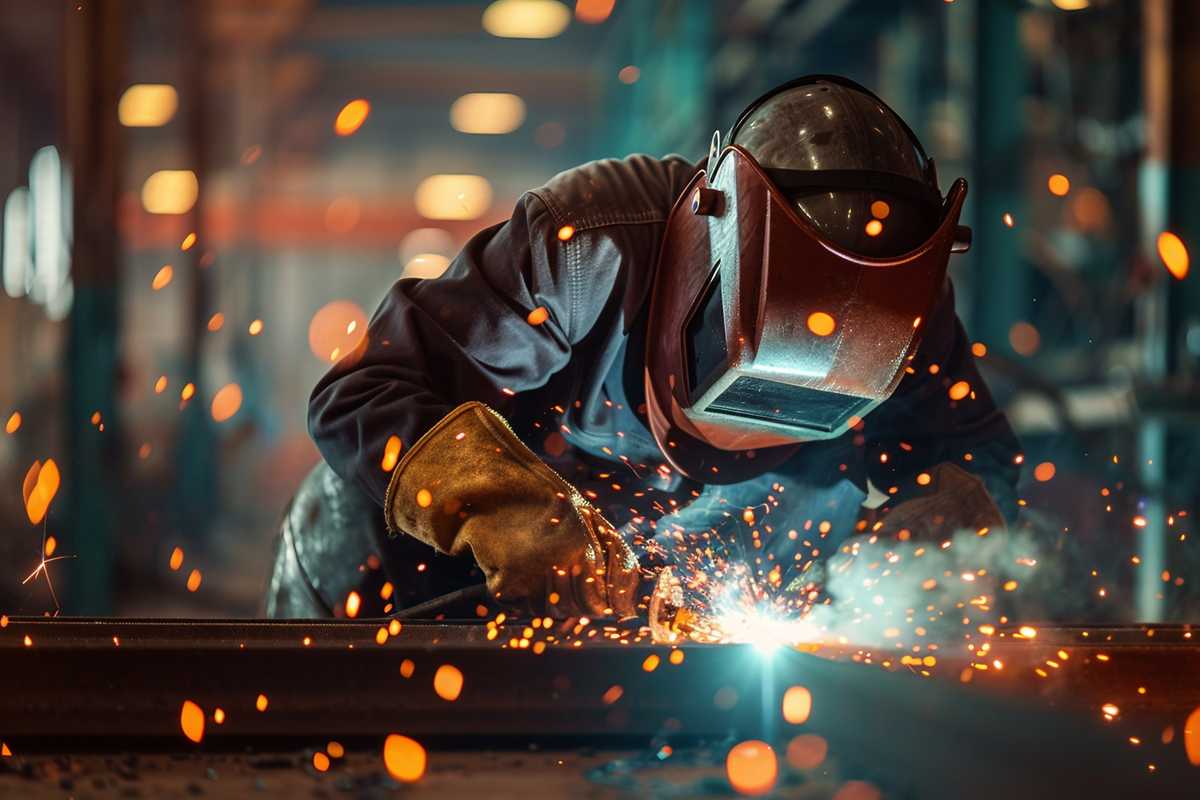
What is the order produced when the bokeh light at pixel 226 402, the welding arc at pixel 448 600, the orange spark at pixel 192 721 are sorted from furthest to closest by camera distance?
the bokeh light at pixel 226 402 → the welding arc at pixel 448 600 → the orange spark at pixel 192 721

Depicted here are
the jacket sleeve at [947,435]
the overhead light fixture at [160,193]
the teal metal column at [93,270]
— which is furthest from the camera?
the overhead light fixture at [160,193]

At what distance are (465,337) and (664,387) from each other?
0.92 feet

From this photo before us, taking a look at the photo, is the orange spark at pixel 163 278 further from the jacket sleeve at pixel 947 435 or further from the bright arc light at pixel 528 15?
the jacket sleeve at pixel 947 435

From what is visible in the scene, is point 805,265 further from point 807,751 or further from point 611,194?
point 807,751

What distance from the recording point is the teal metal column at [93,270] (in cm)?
391

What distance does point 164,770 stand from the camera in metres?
1.18

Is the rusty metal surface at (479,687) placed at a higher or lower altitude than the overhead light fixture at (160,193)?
higher

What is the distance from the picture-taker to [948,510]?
6.21 ft

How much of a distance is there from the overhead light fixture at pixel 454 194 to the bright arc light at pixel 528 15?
495cm

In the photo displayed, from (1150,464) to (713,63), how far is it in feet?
11.6

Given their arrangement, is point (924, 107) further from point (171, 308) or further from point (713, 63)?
point (171, 308)

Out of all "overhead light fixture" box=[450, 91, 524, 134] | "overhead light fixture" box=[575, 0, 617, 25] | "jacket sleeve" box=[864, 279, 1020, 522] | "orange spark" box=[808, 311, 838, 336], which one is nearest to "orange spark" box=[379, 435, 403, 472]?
"orange spark" box=[808, 311, 838, 336]

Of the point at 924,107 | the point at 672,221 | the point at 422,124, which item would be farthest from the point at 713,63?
the point at 422,124

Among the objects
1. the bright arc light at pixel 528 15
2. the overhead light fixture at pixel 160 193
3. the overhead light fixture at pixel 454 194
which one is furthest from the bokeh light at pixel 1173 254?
the overhead light fixture at pixel 454 194
